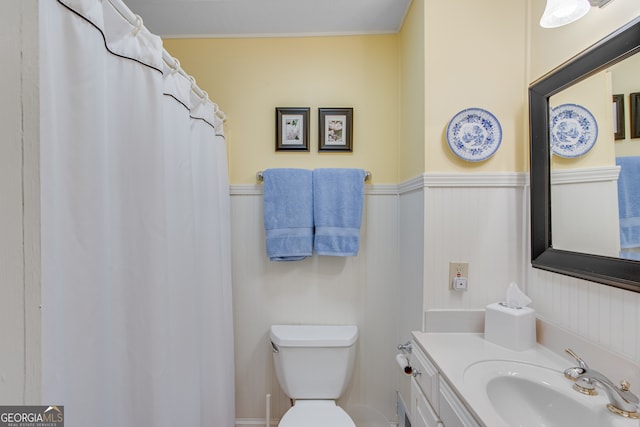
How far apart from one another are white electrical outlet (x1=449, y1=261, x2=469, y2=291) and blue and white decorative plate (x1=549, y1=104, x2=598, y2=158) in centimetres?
54

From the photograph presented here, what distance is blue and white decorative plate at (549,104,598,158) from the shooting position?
882 mm

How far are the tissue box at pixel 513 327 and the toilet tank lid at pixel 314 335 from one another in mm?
671

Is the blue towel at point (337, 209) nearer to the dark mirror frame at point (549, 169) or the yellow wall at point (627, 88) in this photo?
the dark mirror frame at point (549, 169)

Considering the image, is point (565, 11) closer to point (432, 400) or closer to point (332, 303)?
point (432, 400)

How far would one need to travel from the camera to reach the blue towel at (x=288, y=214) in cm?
149

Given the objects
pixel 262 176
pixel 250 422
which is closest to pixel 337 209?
pixel 262 176

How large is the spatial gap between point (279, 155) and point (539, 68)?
1248mm

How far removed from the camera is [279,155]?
1.60m

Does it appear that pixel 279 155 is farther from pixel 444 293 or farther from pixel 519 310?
pixel 519 310

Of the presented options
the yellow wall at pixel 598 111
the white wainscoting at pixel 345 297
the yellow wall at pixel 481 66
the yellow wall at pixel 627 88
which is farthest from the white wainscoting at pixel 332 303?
the yellow wall at pixel 627 88


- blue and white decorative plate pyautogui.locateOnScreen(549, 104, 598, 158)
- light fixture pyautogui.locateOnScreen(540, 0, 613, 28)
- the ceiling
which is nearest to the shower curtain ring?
the ceiling

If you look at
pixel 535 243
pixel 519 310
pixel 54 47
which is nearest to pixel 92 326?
pixel 54 47

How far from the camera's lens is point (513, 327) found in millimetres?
1004

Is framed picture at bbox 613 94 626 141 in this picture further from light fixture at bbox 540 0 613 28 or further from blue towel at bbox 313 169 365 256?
blue towel at bbox 313 169 365 256
